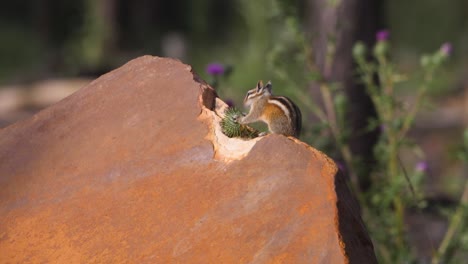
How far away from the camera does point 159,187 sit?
3.08 meters

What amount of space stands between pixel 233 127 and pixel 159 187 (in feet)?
1.21

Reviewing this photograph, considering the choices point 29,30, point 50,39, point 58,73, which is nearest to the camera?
point 58,73

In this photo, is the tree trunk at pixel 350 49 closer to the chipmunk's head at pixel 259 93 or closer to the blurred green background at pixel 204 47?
the blurred green background at pixel 204 47

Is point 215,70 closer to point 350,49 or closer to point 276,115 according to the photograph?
point 276,115

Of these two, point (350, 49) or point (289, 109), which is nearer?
point (289, 109)

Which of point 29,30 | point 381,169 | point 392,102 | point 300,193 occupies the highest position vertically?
point 300,193

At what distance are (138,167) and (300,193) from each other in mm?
668

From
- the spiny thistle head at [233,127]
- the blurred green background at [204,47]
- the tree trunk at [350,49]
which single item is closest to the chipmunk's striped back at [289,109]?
the spiny thistle head at [233,127]

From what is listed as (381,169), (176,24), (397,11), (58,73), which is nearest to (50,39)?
(58,73)

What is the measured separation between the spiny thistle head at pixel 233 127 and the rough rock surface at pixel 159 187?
0.04 m

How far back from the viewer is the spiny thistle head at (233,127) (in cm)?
315

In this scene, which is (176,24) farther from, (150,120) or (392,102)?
(150,120)

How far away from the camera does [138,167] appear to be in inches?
124

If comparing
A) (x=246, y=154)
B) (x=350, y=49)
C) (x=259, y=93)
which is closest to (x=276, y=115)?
(x=259, y=93)
